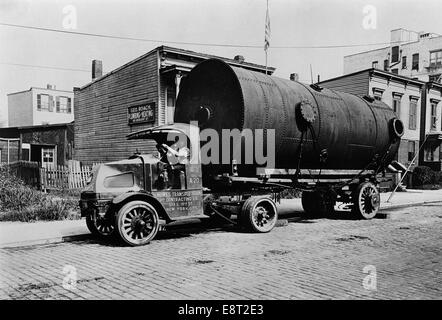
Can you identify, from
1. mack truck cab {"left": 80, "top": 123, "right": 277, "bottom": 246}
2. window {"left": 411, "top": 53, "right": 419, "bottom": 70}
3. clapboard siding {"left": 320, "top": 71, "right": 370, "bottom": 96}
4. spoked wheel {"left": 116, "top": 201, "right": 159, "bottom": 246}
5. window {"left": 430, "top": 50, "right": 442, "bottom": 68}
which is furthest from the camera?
window {"left": 411, "top": 53, "right": 419, "bottom": 70}

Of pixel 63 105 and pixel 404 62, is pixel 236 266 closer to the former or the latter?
pixel 63 105

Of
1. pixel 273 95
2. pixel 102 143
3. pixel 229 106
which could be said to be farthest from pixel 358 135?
pixel 102 143

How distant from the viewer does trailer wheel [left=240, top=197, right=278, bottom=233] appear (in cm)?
982

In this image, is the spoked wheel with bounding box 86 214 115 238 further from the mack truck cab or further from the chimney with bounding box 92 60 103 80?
the chimney with bounding box 92 60 103 80

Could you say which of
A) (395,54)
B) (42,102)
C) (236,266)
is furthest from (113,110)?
(395,54)

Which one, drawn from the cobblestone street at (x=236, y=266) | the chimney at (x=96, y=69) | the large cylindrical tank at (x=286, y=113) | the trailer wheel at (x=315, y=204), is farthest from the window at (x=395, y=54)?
the cobblestone street at (x=236, y=266)

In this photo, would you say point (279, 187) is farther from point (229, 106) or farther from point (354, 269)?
point (354, 269)

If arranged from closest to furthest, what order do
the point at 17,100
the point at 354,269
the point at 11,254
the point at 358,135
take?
the point at 354,269 → the point at 11,254 → the point at 358,135 → the point at 17,100

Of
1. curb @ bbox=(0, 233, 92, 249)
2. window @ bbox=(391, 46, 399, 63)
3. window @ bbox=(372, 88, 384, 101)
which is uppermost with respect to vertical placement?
window @ bbox=(391, 46, 399, 63)

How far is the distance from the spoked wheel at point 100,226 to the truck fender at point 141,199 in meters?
0.55

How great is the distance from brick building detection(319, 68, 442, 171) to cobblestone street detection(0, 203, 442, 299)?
2118cm

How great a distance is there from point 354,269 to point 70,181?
49.2ft

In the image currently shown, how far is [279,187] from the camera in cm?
1097

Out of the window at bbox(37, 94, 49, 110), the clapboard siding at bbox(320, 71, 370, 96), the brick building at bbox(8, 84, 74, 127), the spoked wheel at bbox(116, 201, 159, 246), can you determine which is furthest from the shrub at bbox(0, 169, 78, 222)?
the window at bbox(37, 94, 49, 110)
